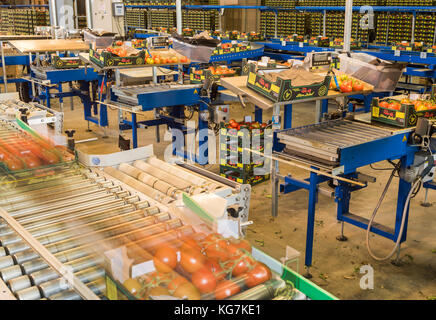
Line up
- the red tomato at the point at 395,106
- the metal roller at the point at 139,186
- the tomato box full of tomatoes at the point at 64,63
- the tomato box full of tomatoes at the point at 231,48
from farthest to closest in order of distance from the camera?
1. the tomato box full of tomatoes at the point at 231,48
2. the tomato box full of tomatoes at the point at 64,63
3. the red tomato at the point at 395,106
4. the metal roller at the point at 139,186

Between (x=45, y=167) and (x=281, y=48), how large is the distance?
8027mm

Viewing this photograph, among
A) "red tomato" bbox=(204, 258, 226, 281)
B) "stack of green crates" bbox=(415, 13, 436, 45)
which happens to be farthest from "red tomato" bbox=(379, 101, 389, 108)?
"stack of green crates" bbox=(415, 13, 436, 45)

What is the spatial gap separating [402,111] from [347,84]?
75 centimetres

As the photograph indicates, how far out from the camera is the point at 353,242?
4.52 meters

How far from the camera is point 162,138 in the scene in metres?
8.16

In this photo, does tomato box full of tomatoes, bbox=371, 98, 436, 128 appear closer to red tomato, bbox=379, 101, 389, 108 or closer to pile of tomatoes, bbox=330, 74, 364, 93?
red tomato, bbox=379, 101, 389, 108

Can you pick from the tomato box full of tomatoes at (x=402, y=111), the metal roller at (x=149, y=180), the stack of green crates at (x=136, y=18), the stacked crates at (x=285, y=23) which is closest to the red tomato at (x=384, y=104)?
the tomato box full of tomatoes at (x=402, y=111)

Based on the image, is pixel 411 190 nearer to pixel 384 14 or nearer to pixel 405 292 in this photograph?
pixel 405 292

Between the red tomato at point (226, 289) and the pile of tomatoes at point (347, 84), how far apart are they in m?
3.16

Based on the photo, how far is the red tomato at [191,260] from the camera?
183 cm

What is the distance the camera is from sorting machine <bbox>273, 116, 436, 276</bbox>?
11.7 feet

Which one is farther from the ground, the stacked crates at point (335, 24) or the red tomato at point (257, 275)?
the stacked crates at point (335, 24)

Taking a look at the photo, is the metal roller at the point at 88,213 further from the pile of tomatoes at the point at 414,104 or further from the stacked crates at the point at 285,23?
the stacked crates at the point at 285,23
